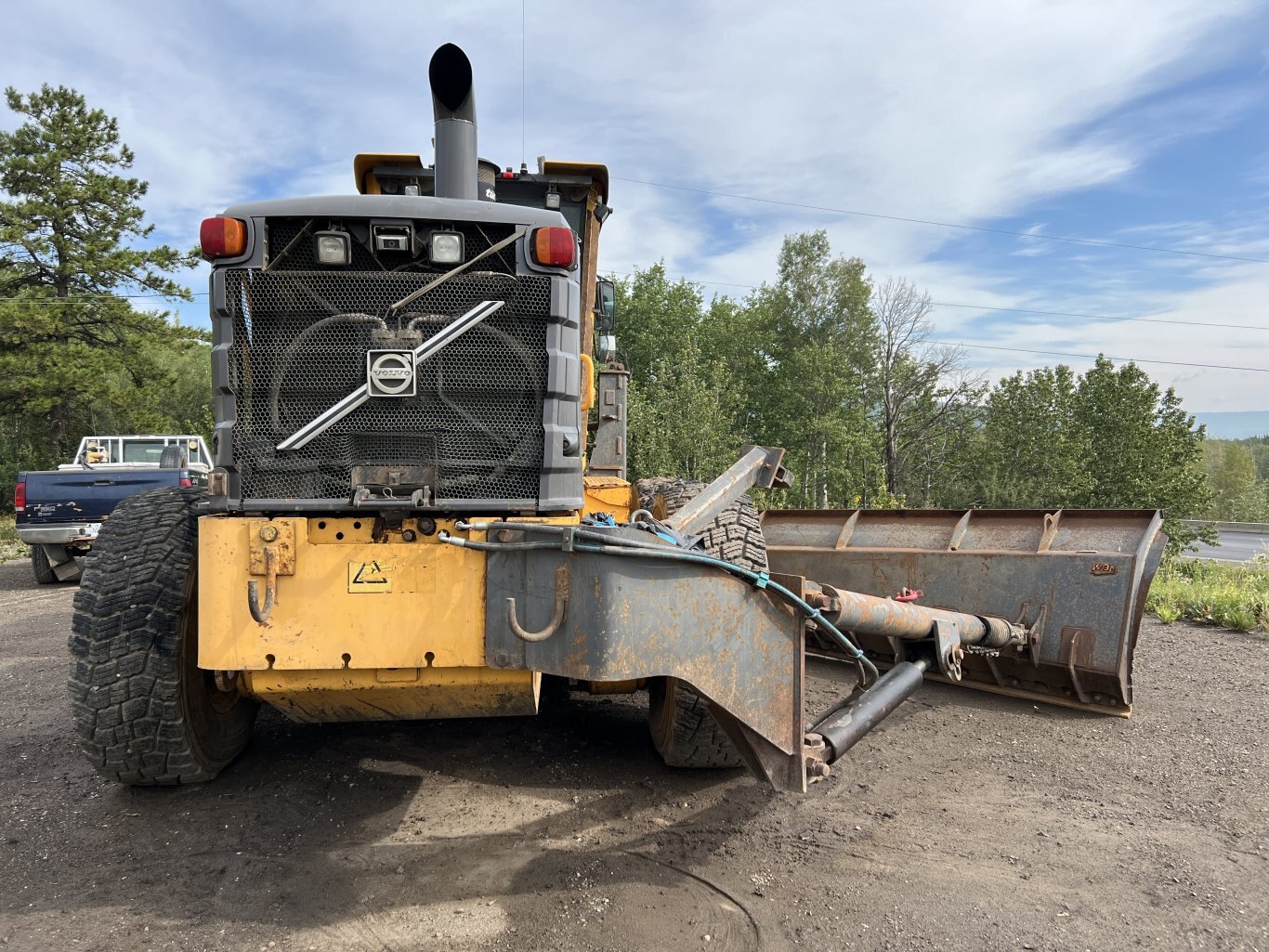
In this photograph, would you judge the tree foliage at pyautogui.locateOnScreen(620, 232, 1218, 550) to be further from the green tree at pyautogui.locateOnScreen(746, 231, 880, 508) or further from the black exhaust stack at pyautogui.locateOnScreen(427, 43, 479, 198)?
the black exhaust stack at pyautogui.locateOnScreen(427, 43, 479, 198)

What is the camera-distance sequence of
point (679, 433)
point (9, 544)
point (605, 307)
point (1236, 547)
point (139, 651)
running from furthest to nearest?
point (1236, 547) → point (679, 433) → point (9, 544) → point (605, 307) → point (139, 651)

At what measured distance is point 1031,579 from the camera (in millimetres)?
5086

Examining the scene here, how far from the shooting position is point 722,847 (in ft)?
10.5

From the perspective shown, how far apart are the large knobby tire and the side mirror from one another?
5.76 ft

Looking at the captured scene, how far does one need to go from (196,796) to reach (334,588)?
5.03 ft

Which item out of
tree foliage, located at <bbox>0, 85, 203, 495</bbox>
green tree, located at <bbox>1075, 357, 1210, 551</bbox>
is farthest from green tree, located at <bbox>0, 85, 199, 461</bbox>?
green tree, located at <bbox>1075, 357, 1210, 551</bbox>

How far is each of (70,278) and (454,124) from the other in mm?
27363

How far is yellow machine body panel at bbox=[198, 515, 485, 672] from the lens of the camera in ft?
9.12

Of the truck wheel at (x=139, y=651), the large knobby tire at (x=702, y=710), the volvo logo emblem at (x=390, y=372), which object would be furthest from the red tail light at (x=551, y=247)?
the truck wheel at (x=139, y=651)

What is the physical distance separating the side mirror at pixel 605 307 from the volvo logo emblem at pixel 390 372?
230cm

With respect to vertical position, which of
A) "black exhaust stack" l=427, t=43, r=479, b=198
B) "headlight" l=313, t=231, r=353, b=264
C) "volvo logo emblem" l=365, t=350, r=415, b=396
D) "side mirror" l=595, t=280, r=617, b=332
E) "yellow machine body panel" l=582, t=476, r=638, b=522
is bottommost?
"yellow machine body panel" l=582, t=476, r=638, b=522

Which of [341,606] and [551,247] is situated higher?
[551,247]

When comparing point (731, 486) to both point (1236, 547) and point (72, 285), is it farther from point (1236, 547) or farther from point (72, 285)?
point (1236, 547)

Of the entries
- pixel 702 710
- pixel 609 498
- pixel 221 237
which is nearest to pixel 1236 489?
pixel 609 498
